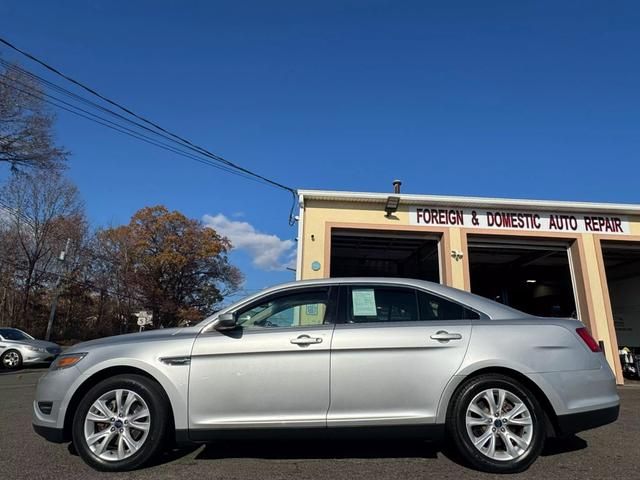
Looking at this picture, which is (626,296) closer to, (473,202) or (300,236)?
(473,202)

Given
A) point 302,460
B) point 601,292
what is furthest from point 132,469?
point 601,292

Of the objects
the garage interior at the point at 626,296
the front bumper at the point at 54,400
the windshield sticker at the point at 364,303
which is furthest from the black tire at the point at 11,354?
the garage interior at the point at 626,296

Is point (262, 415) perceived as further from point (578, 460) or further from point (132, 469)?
point (578, 460)

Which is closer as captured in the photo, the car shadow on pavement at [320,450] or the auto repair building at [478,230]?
the car shadow on pavement at [320,450]

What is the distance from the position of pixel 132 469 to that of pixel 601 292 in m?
11.6

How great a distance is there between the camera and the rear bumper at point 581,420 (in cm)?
369

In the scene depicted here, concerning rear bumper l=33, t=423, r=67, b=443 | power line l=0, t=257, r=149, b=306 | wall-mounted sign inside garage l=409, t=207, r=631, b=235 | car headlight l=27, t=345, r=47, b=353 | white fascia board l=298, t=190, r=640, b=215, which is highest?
power line l=0, t=257, r=149, b=306

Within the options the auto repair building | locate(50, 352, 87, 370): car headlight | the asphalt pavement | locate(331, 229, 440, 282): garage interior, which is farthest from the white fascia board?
locate(50, 352, 87, 370): car headlight

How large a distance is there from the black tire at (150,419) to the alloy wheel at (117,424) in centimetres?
3

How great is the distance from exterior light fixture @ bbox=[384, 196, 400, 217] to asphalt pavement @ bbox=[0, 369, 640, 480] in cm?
718

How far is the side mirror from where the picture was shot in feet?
12.6

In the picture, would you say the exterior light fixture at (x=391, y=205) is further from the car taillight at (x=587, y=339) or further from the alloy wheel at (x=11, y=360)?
the alloy wheel at (x=11, y=360)

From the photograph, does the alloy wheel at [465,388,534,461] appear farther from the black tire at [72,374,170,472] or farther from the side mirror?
the black tire at [72,374,170,472]

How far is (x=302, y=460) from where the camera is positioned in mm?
3910
